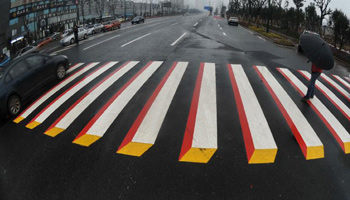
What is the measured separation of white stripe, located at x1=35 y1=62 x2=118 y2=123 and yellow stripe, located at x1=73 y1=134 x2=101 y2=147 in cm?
189

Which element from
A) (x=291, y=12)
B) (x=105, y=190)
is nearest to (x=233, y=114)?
(x=105, y=190)

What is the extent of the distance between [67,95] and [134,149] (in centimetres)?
460

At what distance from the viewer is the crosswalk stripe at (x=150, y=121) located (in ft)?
15.7

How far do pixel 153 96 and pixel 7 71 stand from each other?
4.92 meters

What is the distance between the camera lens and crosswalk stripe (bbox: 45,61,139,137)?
5.72 m

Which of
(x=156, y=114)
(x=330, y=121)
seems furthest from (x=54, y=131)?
(x=330, y=121)

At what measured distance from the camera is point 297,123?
5.70 m

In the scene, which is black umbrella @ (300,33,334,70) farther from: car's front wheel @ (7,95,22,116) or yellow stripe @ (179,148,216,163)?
car's front wheel @ (7,95,22,116)

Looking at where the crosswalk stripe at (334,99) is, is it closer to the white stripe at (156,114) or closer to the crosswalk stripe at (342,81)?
the crosswalk stripe at (342,81)

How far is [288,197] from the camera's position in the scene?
11.5 feet

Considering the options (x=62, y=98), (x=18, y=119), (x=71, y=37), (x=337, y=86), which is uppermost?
(x=71, y=37)

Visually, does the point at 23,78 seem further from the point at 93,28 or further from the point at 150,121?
the point at 93,28

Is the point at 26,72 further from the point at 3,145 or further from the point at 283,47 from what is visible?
the point at 283,47

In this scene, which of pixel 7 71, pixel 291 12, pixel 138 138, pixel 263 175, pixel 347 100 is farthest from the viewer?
pixel 291 12
